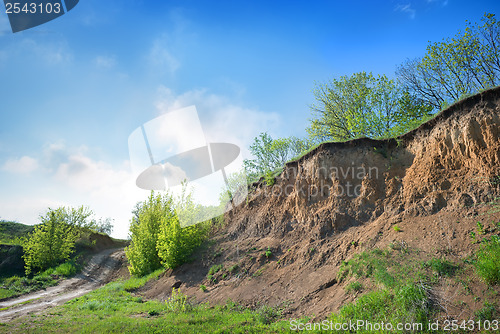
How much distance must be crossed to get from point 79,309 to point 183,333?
7575mm

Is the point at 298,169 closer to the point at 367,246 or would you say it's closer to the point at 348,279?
the point at 367,246

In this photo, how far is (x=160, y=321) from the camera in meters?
8.55

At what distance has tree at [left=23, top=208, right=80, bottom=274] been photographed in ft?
82.1

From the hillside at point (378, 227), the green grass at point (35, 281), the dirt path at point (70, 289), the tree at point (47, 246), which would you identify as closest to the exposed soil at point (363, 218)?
the hillside at point (378, 227)

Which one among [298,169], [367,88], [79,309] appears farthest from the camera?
[367,88]

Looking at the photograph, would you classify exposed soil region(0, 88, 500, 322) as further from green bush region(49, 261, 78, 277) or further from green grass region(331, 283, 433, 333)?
green bush region(49, 261, 78, 277)

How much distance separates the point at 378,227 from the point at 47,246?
30.1 m

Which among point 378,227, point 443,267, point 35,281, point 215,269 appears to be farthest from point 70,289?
point 443,267

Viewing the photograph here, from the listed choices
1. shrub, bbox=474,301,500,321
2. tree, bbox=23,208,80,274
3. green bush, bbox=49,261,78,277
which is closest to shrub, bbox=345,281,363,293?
shrub, bbox=474,301,500,321

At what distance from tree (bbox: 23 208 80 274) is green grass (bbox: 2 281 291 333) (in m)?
18.2

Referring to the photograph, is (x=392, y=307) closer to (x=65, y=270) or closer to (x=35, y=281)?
(x=35, y=281)

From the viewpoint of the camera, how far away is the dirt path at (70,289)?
12855 mm

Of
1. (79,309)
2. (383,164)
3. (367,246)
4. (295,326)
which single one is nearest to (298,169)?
(383,164)

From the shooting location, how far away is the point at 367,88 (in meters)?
23.1
